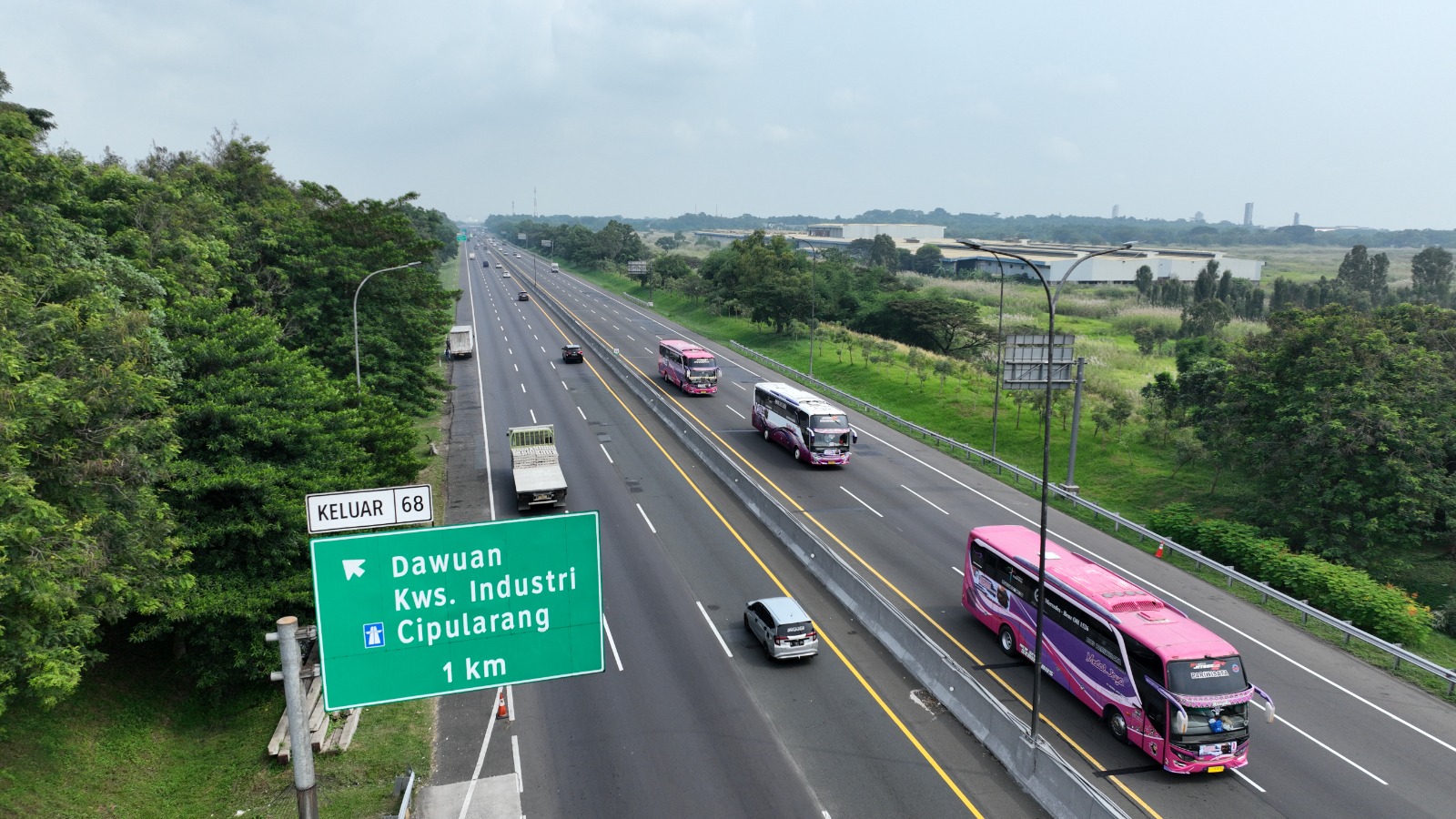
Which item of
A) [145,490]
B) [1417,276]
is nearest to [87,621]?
[145,490]

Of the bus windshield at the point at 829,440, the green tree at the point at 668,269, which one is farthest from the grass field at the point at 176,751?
the green tree at the point at 668,269

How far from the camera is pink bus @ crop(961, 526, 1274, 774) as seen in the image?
59.9ft

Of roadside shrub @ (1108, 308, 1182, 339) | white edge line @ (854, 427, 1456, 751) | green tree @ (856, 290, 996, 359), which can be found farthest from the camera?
roadside shrub @ (1108, 308, 1182, 339)

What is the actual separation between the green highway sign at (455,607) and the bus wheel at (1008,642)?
15848 millimetres

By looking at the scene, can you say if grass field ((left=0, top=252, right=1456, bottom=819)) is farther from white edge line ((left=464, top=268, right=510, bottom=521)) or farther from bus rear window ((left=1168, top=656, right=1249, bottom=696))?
white edge line ((left=464, top=268, right=510, bottom=521))

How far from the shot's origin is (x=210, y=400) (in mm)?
22109

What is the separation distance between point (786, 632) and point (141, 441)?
16.3m

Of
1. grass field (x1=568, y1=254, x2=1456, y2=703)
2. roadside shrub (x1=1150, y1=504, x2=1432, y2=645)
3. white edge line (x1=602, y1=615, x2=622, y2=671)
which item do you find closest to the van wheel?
grass field (x1=568, y1=254, x2=1456, y2=703)

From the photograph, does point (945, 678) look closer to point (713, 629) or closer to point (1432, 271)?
point (713, 629)

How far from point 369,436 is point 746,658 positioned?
15.9m

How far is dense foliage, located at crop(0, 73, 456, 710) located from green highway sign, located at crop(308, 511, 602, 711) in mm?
7020

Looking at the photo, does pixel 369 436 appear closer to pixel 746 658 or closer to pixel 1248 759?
pixel 746 658

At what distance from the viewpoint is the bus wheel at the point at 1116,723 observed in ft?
64.8

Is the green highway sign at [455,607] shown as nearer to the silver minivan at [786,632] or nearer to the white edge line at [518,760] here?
the white edge line at [518,760]
